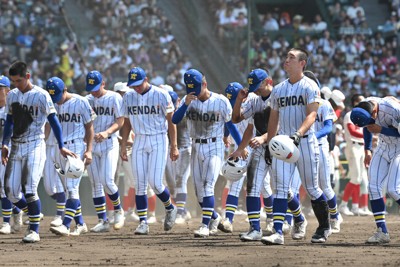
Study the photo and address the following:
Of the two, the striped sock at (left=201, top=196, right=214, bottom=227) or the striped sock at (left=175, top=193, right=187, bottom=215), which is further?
the striped sock at (left=175, top=193, right=187, bottom=215)

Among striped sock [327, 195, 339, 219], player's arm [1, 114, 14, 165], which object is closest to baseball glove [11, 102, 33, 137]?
player's arm [1, 114, 14, 165]

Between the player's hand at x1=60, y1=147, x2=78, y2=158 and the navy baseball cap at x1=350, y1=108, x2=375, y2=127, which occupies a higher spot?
the navy baseball cap at x1=350, y1=108, x2=375, y2=127

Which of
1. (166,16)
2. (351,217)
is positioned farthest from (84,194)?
(166,16)

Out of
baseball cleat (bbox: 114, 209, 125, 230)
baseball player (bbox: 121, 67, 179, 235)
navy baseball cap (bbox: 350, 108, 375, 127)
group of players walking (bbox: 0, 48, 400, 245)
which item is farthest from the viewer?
baseball cleat (bbox: 114, 209, 125, 230)

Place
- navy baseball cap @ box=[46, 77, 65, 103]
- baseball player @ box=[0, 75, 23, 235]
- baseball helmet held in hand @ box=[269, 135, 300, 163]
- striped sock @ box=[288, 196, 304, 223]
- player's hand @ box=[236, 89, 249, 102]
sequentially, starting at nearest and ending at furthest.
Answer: baseball helmet held in hand @ box=[269, 135, 300, 163]
player's hand @ box=[236, 89, 249, 102]
striped sock @ box=[288, 196, 304, 223]
navy baseball cap @ box=[46, 77, 65, 103]
baseball player @ box=[0, 75, 23, 235]

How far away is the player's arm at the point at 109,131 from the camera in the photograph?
14.2 metres

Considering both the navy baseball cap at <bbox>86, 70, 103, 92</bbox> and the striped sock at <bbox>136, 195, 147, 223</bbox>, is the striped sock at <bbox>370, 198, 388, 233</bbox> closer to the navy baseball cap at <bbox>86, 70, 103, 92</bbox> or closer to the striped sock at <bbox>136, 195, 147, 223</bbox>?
the striped sock at <bbox>136, 195, 147, 223</bbox>

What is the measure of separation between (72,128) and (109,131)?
1.81 feet

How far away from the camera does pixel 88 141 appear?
1376 cm

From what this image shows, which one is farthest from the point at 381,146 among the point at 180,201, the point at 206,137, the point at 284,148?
the point at 180,201

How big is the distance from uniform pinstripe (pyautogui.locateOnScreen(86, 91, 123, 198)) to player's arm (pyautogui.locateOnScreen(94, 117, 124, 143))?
0.14 m

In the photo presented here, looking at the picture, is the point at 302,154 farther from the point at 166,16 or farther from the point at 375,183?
the point at 166,16

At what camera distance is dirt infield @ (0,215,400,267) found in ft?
34.4

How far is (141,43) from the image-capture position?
1038 inches
